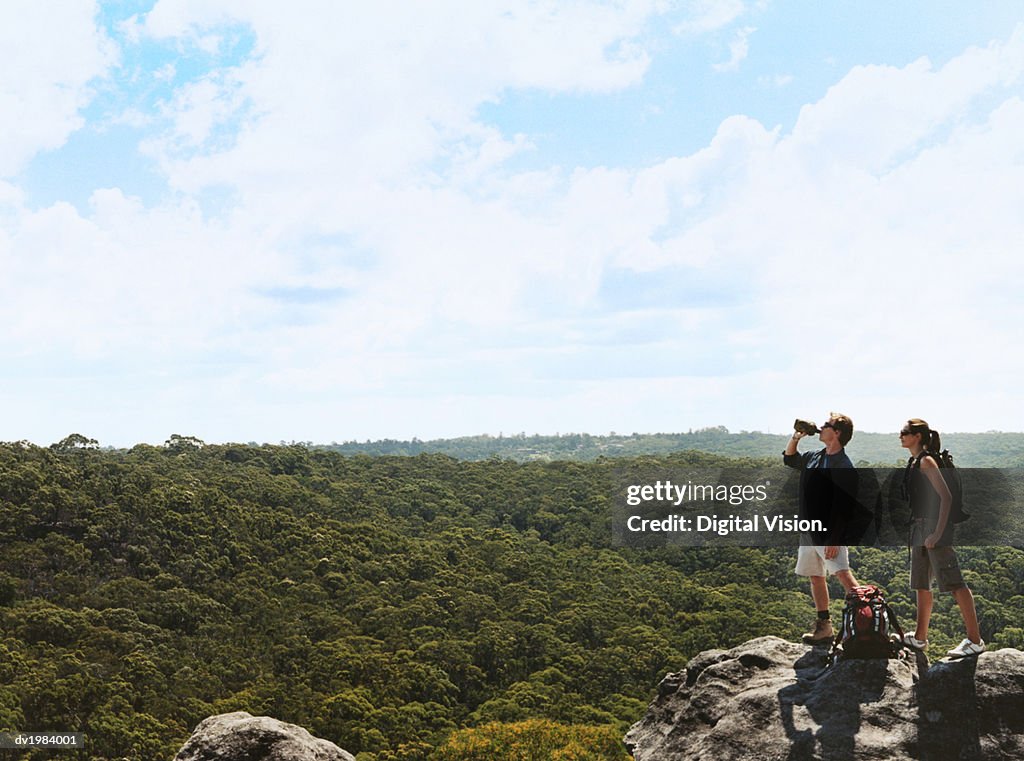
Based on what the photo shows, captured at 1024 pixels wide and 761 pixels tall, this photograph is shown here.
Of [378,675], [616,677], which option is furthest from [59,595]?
[616,677]

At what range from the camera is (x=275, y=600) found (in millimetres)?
42500

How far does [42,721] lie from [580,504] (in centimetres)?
4806

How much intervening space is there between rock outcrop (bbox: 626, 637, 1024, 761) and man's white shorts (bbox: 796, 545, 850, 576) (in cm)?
86

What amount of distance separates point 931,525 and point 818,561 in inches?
42.6

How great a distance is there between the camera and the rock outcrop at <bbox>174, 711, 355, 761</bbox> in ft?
26.6

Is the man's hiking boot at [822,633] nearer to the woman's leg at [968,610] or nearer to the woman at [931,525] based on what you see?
the woman at [931,525]

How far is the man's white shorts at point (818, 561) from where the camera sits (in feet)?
25.9

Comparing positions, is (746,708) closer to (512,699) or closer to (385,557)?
(512,699)

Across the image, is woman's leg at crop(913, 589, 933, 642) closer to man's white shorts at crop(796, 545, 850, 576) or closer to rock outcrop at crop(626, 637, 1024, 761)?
rock outcrop at crop(626, 637, 1024, 761)

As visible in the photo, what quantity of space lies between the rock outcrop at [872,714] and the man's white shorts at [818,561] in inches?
33.8

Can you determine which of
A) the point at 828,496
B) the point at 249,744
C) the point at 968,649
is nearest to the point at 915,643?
the point at 968,649

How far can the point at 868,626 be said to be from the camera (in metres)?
7.76

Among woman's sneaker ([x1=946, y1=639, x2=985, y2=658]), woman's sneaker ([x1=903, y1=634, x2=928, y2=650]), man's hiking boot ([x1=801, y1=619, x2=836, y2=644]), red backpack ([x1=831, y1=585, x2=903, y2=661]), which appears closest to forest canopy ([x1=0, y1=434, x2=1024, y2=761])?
man's hiking boot ([x1=801, y1=619, x2=836, y2=644])

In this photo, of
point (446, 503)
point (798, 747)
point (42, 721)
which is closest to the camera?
point (798, 747)
